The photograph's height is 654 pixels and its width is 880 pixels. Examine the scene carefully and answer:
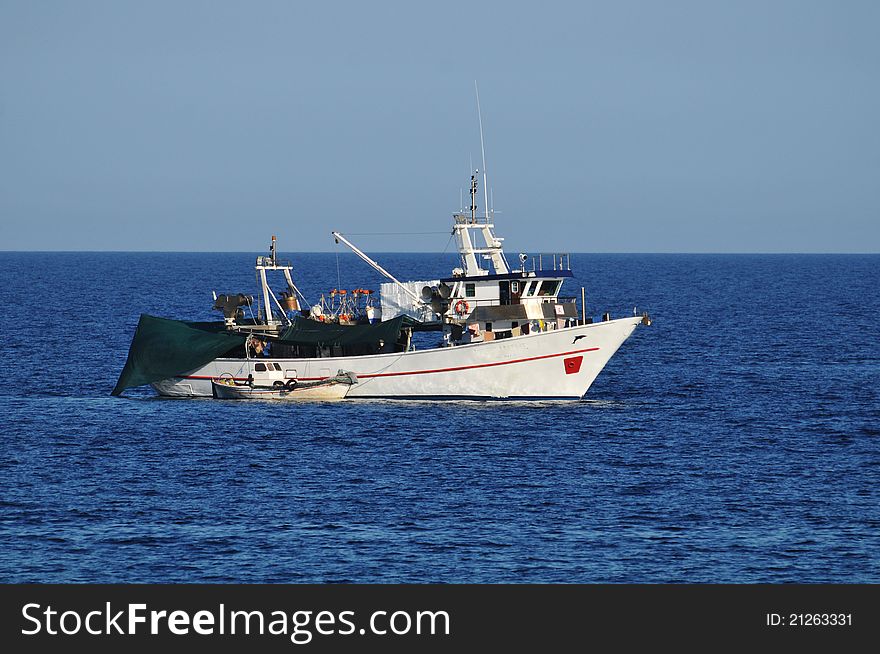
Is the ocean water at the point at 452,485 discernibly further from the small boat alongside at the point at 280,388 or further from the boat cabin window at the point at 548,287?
the boat cabin window at the point at 548,287

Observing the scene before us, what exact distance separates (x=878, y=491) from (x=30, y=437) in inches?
1640

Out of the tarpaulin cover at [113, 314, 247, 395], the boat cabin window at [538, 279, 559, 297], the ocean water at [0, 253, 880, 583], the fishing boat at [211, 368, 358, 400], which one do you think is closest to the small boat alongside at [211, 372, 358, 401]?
the fishing boat at [211, 368, 358, 400]

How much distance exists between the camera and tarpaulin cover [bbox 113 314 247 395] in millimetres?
82562

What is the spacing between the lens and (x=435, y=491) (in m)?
56.9

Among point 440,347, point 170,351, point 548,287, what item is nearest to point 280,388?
point 170,351

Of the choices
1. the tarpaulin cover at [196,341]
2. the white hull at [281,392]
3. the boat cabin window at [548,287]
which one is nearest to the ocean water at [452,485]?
the white hull at [281,392]

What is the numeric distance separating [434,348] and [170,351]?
16.4 metres

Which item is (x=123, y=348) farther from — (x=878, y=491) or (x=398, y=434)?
(x=878, y=491)

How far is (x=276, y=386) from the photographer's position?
267 ft

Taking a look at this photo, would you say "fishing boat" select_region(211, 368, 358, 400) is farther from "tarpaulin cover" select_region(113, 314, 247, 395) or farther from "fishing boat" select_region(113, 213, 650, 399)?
"tarpaulin cover" select_region(113, 314, 247, 395)

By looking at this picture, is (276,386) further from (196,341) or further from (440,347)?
(440,347)

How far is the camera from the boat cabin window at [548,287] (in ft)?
264

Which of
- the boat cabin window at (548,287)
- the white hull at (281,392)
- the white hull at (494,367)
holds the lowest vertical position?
the white hull at (281,392)

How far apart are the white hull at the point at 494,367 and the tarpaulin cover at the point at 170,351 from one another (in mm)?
4895
